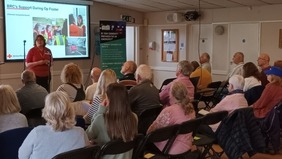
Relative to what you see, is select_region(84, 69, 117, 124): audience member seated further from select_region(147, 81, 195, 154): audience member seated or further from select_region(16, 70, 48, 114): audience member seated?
select_region(16, 70, 48, 114): audience member seated

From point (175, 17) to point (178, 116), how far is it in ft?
21.3

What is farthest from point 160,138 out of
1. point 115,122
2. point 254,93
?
point 254,93

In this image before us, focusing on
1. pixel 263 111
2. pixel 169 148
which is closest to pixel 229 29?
pixel 263 111

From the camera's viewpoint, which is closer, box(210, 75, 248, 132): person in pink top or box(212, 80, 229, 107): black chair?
box(210, 75, 248, 132): person in pink top

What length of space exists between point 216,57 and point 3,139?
7.04 metres

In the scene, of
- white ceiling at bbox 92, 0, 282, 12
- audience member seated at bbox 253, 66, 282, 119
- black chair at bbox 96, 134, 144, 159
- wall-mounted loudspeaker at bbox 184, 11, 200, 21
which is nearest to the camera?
black chair at bbox 96, 134, 144, 159

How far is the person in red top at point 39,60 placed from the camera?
6395 millimetres

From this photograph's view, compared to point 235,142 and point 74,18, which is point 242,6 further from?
point 235,142

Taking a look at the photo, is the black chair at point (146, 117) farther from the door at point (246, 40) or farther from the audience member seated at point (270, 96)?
the door at point (246, 40)

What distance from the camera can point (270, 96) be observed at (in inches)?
181

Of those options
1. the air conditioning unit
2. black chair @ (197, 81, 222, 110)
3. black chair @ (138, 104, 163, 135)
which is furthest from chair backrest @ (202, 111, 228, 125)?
the air conditioning unit

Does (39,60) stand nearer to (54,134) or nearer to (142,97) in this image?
(142,97)

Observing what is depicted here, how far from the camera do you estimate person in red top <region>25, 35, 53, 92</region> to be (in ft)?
21.0

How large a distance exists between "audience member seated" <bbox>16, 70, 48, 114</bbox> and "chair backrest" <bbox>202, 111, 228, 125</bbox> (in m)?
1.80
